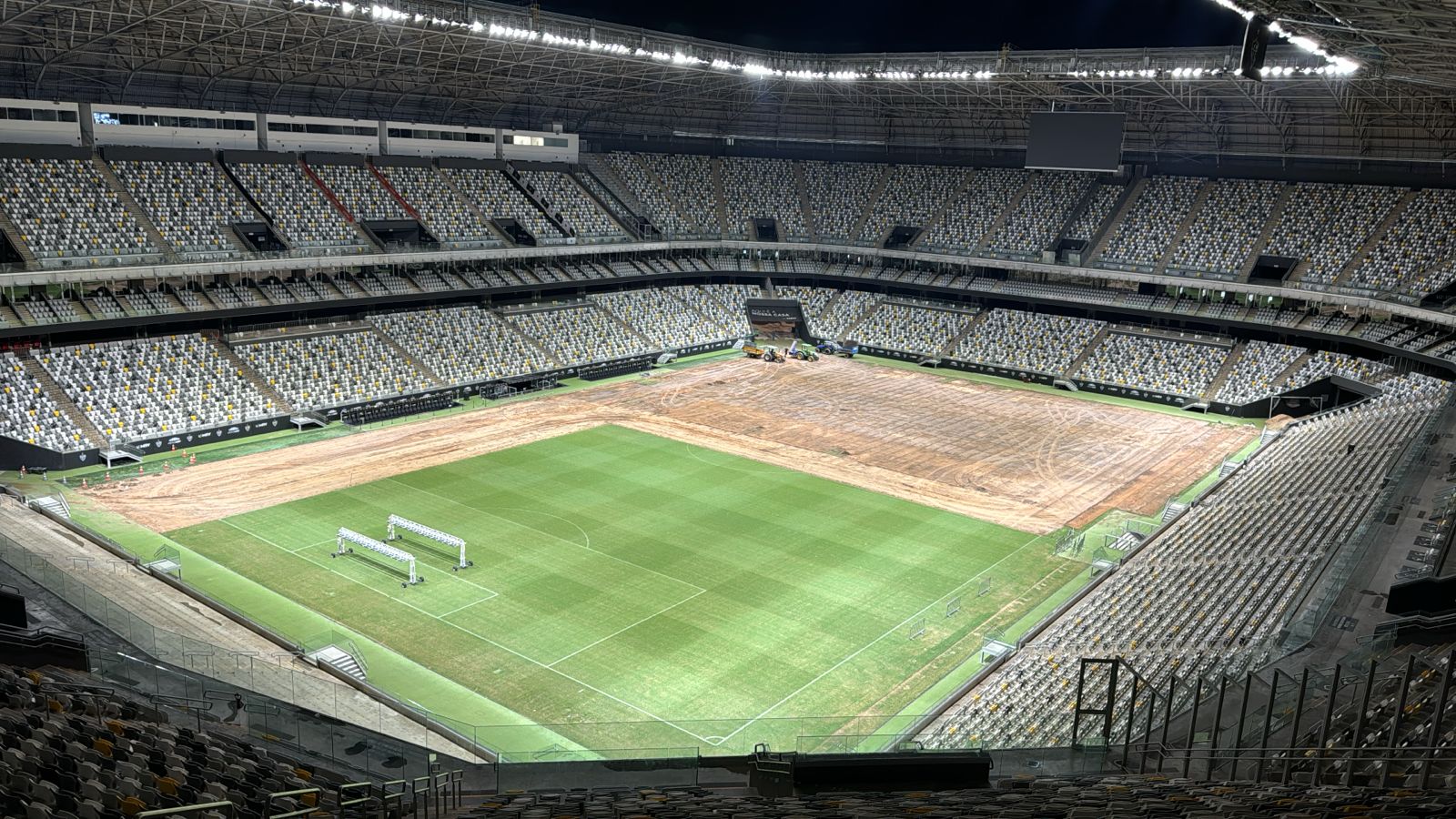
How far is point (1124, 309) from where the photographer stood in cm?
6831

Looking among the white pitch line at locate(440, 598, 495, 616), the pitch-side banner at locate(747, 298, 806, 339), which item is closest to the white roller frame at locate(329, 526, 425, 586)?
the white pitch line at locate(440, 598, 495, 616)

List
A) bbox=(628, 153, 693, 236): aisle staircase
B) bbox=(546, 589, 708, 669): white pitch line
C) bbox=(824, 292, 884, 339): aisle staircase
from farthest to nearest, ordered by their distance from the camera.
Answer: bbox=(628, 153, 693, 236): aisle staircase < bbox=(824, 292, 884, 339): aisle staircase < bbox=(546, 589, 708, 669): white pitch line

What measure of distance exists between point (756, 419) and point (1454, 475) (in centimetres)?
3148

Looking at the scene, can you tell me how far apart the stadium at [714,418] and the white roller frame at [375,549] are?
0.63ft

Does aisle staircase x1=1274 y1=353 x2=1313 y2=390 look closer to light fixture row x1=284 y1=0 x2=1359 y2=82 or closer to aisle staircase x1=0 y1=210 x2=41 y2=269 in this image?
light fixture row x1=284 y1=0 x2=1359 y2=82

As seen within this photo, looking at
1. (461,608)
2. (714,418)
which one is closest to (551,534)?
(461,608)

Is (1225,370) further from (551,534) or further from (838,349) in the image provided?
(551,534)

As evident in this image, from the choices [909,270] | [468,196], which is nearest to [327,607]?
[468,196]

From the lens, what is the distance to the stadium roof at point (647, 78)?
152 feet

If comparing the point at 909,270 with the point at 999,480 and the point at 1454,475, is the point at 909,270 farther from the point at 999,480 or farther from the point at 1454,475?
the point at 1454,475

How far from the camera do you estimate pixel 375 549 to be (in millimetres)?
33562

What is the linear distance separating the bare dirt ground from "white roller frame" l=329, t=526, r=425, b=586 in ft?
21.3

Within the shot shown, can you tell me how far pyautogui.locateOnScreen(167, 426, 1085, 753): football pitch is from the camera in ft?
86.7

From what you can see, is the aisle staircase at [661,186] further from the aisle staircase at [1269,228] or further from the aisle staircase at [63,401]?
the aisle staircase at [63,401]
